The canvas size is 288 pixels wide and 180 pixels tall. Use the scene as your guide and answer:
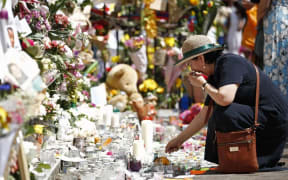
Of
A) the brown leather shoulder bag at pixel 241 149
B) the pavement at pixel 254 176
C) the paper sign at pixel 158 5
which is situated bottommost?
the pavement at pixel 254 176

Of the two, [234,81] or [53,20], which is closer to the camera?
[234,81]

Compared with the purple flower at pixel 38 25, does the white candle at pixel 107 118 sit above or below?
below

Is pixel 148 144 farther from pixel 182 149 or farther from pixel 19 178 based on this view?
pixel 19 178

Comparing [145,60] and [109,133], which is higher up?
[145,60]

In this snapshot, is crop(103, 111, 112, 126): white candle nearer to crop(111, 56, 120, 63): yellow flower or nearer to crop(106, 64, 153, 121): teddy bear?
crop(106, 64, 153, 121): teddy bear

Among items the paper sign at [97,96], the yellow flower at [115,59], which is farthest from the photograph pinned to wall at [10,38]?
the yellow flower at [115,59]

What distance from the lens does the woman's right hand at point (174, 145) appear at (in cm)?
254

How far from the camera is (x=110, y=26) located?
5.20m

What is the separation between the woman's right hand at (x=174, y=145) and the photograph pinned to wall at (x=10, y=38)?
1191 mm

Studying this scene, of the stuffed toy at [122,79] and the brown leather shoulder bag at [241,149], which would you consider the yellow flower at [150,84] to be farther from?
the brown leather shoulder bag at [241,149]

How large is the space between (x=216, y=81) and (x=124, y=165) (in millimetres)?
662

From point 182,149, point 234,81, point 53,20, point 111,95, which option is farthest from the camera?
point 111,95

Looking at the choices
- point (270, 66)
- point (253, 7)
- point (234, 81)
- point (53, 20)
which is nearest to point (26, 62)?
point (234, 81)

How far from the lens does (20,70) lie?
1357 millimetres
